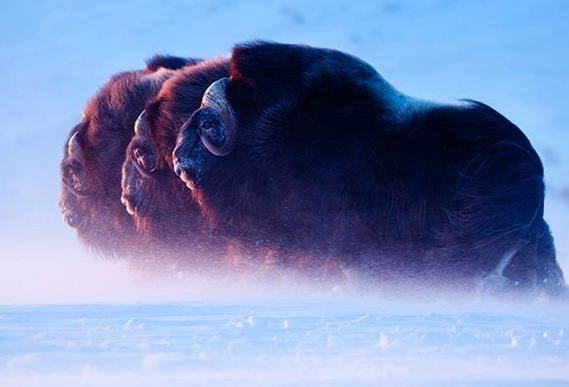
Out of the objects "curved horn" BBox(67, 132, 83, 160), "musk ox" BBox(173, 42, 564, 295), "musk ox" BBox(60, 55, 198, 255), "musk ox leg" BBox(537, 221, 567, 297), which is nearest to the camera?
"musk ox" BBox(173, 42, 564, 295)

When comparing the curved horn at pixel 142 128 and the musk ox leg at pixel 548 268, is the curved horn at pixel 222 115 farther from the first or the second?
the musk ox leg at pixel 548 268

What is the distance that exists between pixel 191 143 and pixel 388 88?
765 millimetres

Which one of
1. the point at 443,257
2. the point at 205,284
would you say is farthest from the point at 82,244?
the point at 443,257

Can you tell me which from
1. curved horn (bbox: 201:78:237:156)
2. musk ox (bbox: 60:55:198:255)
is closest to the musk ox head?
curved horn (bbox: 201:78:237:156)

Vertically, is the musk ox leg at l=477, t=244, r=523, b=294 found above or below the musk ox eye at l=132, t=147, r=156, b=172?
below

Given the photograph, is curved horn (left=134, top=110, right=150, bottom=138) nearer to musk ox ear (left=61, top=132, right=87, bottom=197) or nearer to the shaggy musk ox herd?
the shaggy musk ox herd

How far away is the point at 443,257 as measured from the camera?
3268 millimetres

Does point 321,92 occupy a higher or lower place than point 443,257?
higher

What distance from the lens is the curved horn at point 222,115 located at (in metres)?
3.58

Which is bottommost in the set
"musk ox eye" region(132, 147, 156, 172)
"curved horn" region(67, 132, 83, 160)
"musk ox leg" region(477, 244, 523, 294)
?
"musk ox leg" region(477, 244, 523, 294)

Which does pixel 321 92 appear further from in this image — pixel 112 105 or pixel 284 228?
pixel 112 105

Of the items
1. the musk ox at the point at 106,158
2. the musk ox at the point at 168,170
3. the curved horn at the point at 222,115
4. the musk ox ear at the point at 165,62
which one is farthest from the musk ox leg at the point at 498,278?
the musk ox ear at the point at 165,62

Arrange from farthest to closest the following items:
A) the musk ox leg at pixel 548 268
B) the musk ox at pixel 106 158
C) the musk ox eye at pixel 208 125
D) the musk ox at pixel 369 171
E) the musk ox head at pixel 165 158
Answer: the musk ox at pixel 106 158
the musk ox head at pixel 165 158
the musk ox eye at pixel 208 125
the musk ox leg at pixel 548 268
the musk ox at pixel 369 171

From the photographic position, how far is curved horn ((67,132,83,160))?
478 cm
